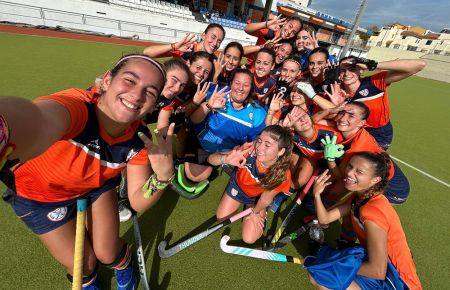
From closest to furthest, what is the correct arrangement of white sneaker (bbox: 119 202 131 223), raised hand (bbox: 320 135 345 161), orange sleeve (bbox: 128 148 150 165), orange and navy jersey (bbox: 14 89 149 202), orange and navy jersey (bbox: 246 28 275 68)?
orange and navy jersey (bbox: 14 89 149 202) → orange sleeve (bbox: 128 148 150 165) → white sneaker (bbox: 119 202 131 223) → raised hand (bbox: 320 135 345 161) → orange and navy jersey (bbox: 246 28 275 68)

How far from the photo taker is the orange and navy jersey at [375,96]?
3355 millimetres

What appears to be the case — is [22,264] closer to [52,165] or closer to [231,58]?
[52,165]

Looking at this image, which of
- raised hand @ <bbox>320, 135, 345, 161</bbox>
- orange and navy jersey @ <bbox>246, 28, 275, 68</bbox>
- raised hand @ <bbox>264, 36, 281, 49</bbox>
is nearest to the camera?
raised hand @ <bbox>320, 135, 345, 161</bbox>

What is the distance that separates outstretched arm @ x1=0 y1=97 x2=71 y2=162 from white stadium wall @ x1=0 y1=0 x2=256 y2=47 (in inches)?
782

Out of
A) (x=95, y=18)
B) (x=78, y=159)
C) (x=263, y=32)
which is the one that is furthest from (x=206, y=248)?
(x=95, y=18)

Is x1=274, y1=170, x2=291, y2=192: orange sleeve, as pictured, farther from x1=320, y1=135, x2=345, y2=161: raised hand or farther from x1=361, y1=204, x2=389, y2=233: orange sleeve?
x1=361, y1=204, x2=389, y2=233: orange sleeve

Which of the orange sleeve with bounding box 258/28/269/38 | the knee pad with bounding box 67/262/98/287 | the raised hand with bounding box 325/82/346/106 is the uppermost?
the orange sleeve with bounding box 258/28/269/38

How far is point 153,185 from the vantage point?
1.84 meters

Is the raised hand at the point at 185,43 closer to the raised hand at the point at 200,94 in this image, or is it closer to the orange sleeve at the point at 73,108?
the raised hand at the point at 200,94

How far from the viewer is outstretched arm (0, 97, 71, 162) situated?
893 millimetres

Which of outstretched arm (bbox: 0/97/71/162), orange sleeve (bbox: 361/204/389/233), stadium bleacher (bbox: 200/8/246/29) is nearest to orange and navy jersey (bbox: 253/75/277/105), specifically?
orange sleeve (bbox: 361/204/389/233)

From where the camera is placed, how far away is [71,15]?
16422mm

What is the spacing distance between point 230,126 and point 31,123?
111 inches

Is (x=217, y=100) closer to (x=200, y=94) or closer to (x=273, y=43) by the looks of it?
(x=200, y=94)
